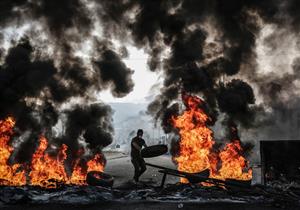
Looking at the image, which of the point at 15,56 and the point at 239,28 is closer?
the point at 15,56

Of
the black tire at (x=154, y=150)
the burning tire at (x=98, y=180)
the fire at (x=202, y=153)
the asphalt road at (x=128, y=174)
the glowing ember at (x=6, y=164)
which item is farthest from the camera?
the asphalt road at (x=128, y=174)

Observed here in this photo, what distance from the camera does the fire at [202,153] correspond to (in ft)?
Result: 50.7

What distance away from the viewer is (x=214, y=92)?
1991 cm

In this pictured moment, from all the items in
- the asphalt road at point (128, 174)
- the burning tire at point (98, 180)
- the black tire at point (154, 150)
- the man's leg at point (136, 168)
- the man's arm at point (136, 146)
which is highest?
the man's arm at point (136, 146)

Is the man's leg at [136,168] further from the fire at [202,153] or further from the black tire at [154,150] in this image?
the fire at [202,153]

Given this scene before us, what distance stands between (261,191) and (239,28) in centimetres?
1264

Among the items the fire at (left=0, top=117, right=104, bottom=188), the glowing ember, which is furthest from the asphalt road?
the glowing ember

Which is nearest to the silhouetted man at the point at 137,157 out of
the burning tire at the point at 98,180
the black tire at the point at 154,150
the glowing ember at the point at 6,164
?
the black tire at the point at 154,150

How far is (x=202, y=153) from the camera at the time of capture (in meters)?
15.6

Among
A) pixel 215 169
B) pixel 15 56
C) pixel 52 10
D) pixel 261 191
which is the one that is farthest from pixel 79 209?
pixel 52 10

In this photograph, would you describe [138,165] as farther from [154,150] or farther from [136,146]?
[154,150]

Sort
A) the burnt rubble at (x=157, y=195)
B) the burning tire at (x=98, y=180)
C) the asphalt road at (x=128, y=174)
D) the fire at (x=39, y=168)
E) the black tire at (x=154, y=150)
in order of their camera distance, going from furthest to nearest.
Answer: the asphalt road at (x=128, y=174) → the fire at (x=39, y=168) → the black tire at (x=154, y=150) → the burning tire at (x=98, y=180) → the burnt rubble at (x=157, y=195)

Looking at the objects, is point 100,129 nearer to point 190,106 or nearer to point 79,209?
point 190,106

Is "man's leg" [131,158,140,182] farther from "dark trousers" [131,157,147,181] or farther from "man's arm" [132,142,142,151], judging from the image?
"man's arm" [132,142,142,151]
